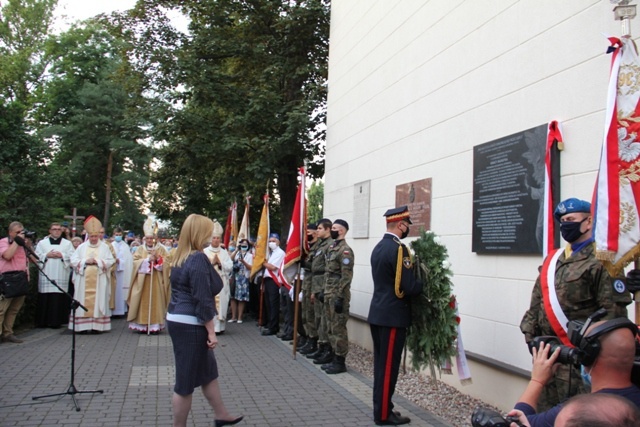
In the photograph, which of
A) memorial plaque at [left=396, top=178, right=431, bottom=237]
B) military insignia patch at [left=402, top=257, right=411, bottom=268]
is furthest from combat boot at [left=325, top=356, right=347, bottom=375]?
military insignia patch at [left=402, top=257, right=411, bottom=268]

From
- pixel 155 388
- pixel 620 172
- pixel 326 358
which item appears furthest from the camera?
pixel 326 358

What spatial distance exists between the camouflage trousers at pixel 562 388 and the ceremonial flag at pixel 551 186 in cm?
132

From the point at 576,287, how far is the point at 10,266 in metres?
8.97

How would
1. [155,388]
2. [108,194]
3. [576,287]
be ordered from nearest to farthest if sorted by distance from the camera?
[576,287] < [155,388] < [108,194]

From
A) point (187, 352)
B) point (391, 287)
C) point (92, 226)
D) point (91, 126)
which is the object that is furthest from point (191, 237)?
point (91, 126)

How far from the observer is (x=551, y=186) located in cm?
498

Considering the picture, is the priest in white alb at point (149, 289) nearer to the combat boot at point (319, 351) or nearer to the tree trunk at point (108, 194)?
the combat boot at point (319, 351)

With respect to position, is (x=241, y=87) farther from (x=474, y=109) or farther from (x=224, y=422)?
(x=224, y=422)

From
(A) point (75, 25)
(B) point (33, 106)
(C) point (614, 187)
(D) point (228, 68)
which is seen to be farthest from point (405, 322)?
(A) point (75, 25)

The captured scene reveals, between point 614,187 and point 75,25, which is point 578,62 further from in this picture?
point 75,25

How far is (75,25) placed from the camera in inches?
1495

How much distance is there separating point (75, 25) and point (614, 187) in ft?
135

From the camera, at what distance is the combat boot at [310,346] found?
359 inches

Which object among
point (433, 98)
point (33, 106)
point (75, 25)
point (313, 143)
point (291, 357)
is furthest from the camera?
point (75, 25)
